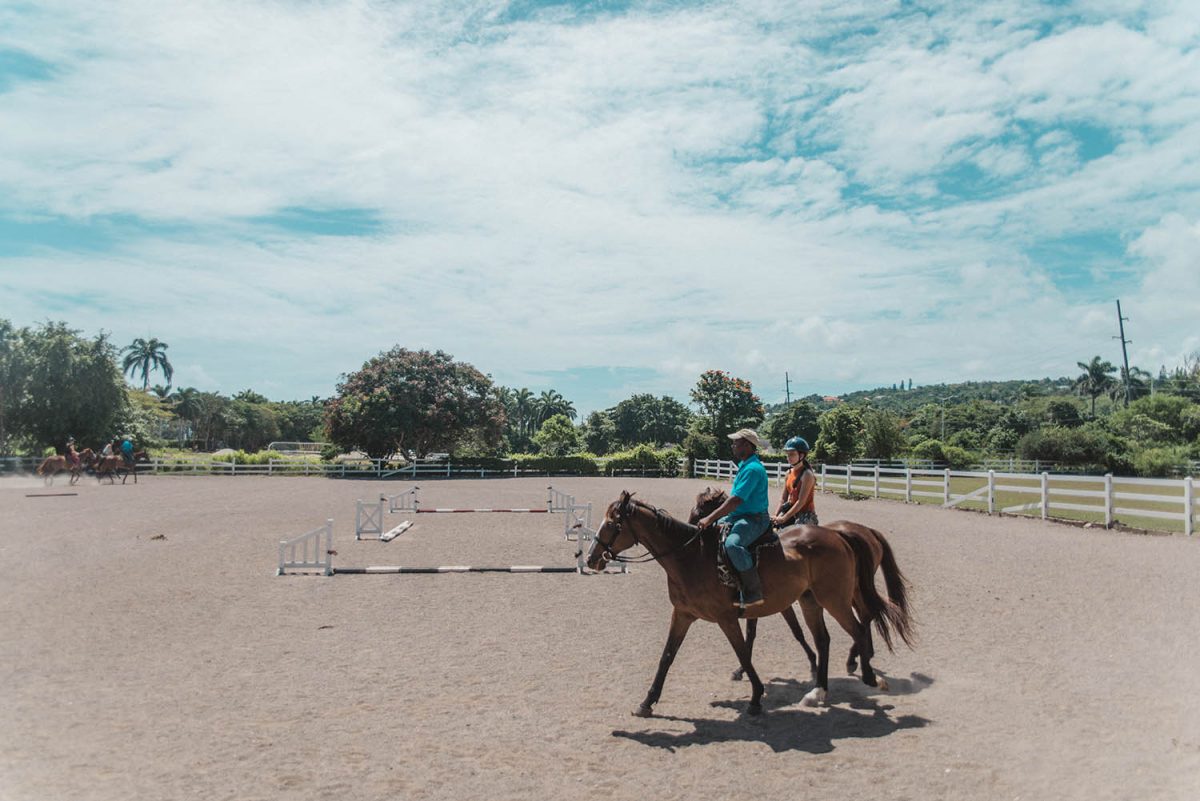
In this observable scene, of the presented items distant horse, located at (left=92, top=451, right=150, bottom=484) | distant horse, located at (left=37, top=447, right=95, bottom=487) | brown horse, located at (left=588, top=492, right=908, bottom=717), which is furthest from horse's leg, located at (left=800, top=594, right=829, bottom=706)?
distant horse, located at (left=92, top=451, right=150, bottom=484)

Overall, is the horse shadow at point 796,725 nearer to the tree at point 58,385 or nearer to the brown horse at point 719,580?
the brown horse at point 719,580

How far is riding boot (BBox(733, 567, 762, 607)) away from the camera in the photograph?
5949 millimetres

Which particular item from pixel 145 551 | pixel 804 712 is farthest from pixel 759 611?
pixel 145 551

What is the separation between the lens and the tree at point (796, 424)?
8475cm

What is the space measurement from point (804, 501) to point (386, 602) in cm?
565

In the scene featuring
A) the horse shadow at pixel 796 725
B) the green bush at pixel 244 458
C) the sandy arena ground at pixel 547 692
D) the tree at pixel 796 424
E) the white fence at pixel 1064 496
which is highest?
the tree at pixel 796 424

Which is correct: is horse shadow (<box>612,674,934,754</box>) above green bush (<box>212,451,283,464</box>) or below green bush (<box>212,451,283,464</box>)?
below

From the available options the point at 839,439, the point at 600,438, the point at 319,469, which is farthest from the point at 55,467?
the point at 600,438

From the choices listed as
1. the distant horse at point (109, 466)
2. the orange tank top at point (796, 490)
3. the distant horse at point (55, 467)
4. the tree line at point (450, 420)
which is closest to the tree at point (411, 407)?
the tree line at point (450, 420)

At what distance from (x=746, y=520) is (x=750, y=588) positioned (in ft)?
1.71

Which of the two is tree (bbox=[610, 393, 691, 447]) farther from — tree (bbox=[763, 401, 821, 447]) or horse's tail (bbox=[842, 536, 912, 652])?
horse's tail (bbox=[842, 536, 912, 652])

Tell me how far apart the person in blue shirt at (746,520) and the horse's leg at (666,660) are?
492mm

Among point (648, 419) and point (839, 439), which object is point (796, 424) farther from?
point (839, 439)

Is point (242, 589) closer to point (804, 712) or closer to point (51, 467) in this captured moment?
point (804, 712)
